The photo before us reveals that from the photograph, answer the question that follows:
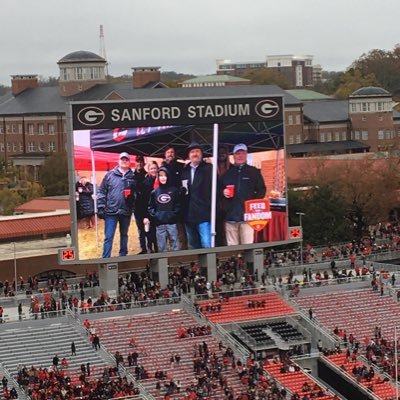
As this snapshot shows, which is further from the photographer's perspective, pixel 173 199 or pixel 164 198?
pixel 173 199

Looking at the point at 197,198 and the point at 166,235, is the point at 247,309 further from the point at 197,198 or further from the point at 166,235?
the point at 197,198

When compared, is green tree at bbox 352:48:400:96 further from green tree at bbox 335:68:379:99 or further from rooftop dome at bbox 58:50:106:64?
rooftop dome at bbox 58:50:106:64

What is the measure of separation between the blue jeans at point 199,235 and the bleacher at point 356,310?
562 cm

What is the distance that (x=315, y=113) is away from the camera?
11762 centimetres

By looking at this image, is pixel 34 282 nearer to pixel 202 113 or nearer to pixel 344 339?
pixel 202 113

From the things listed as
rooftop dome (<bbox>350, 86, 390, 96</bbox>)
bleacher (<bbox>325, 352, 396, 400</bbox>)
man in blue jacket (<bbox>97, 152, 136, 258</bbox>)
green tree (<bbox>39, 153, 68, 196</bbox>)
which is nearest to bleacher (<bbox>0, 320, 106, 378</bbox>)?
man in blue jacket (<bbox>97, 152, 136, 258</bbox>)

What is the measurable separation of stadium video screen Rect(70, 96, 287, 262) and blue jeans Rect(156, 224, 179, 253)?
41mm

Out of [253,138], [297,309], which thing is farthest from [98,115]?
[297,309]

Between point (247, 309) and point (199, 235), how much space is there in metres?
3.98

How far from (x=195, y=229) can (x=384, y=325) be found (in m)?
9.41

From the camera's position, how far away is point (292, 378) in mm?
46688

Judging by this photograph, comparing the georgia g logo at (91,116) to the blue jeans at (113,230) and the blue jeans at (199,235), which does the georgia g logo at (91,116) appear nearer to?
the blue jeans at (113,230)

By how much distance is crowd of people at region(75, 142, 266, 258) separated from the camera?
1906 inches

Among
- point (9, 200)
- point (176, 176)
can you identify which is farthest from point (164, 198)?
point (9, 200)
